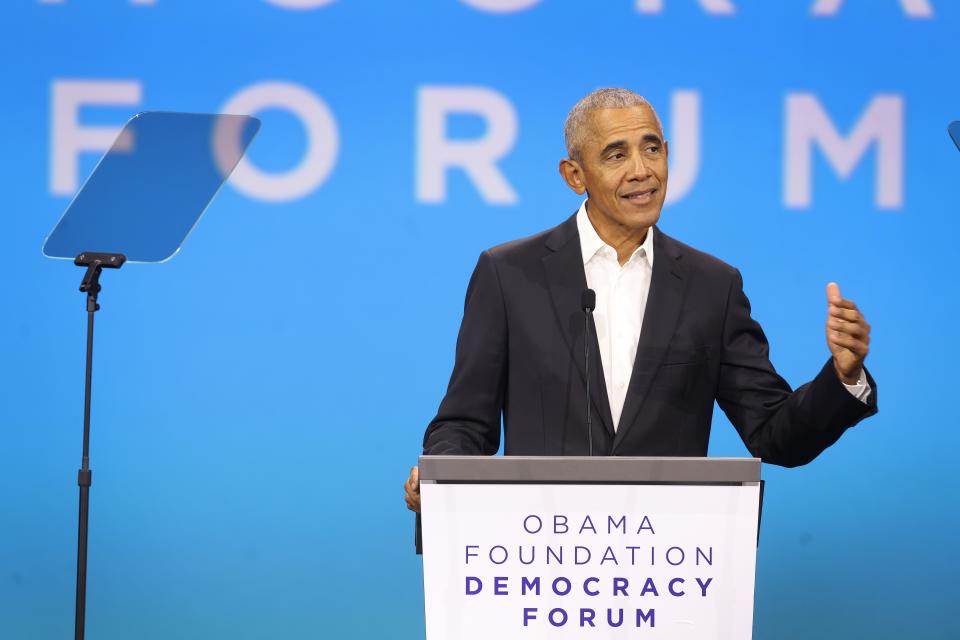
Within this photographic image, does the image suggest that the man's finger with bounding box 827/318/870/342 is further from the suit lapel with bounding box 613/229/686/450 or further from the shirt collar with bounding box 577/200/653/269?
the shirt collar with bounding box 577/200/653/269

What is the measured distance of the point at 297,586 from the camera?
3273mm

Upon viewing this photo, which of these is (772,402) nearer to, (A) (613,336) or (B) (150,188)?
(A) (613,336)

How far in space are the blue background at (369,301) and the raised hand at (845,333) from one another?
153 cm

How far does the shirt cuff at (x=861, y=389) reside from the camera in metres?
1.71

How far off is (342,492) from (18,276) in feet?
3.66

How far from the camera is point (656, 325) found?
1996 millimetres

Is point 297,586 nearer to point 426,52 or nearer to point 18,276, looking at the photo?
point 18,276

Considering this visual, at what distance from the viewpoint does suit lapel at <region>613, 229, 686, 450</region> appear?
6.42ft

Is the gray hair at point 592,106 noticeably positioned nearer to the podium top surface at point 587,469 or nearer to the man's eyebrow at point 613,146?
the man's eyebrow at point 613,146

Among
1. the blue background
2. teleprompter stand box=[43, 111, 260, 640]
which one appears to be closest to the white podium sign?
teleprompter stand box=[43, 111, 260, 640]

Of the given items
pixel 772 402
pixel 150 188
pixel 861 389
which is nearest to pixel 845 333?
pixel 861 389

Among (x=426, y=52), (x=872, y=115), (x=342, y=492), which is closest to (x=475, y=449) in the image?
(x=342, y=492)

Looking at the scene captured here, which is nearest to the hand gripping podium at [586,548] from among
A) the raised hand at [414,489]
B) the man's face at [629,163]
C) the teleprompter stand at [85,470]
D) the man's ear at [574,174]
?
the raised hand at [414,489]

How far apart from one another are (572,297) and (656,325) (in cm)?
16
